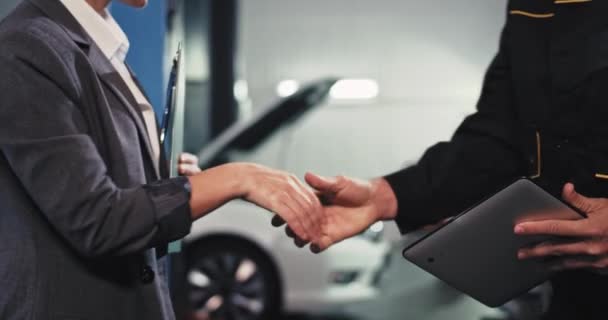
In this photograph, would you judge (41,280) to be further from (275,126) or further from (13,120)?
(275,126)

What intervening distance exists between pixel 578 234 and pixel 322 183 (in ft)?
1.90

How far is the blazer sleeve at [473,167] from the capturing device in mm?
2381

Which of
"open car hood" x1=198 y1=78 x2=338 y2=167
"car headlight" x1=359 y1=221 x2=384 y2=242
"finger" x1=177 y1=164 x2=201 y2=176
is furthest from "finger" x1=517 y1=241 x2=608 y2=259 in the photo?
"open car hood" x1=198 y1=78 x2=338 y2=167

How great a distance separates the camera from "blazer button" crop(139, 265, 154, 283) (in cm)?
182

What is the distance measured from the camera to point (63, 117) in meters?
1.62

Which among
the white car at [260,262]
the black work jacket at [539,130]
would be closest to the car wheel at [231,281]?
the white car at [260,262]

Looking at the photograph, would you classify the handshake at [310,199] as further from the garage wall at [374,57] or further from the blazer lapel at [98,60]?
the garage wall at [374,57]

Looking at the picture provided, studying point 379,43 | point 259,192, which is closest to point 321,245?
point 259,192

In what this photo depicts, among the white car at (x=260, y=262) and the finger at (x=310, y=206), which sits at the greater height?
the finger at (x=310, y=206)

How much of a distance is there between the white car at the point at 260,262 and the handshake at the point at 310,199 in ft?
11.5

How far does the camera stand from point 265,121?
6.31m

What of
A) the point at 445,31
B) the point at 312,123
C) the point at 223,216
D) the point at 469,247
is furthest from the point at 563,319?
the point at 445,31

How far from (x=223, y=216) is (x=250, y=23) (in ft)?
15.9

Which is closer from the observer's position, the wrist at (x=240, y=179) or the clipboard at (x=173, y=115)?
the wrist at (x=240, y=179)
